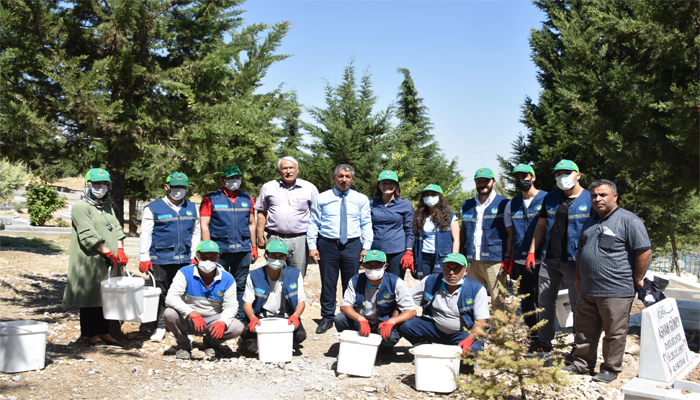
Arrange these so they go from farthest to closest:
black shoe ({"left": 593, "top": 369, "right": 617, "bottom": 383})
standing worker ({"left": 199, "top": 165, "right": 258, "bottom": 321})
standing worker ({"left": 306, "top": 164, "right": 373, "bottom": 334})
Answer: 1. standing worker ({"left": 306, "top": 164, "right": 373, "bottom": 334})
2. standing worker ({"left": 199, "top": 165, "right": 258, "bottom": 321})
3. black shoe ({"left": 593, "top": 369, "right": 617, "bottom": 383})

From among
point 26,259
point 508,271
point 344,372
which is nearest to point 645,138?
point 508,271

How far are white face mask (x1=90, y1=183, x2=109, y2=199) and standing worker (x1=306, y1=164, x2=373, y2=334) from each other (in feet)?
7.21

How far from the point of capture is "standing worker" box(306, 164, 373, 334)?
242 inches

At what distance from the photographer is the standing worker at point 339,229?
6.15 m

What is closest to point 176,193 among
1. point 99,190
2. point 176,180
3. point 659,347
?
point 176,180

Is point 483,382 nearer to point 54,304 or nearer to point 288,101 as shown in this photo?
point 54,304

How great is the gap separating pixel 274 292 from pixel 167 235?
1294 mm

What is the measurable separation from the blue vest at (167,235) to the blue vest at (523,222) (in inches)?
141

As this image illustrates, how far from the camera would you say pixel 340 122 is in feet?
37.2

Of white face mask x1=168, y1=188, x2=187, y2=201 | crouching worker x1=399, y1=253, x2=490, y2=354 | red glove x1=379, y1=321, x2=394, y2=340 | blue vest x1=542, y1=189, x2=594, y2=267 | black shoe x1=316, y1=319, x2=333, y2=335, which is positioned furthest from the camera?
black shoe x1=316, y1=319, x2=333, y2=335

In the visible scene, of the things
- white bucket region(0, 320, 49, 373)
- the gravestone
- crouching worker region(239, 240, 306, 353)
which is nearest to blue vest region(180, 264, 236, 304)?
crouching worker region(239, 240, 306, 353)

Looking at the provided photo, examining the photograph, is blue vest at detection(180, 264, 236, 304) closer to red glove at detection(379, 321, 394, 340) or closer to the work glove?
the work glove

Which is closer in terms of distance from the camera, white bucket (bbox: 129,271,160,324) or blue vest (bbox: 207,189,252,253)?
white bucket (bbox: 129,271,160,324)

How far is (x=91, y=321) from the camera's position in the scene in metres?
5.40
